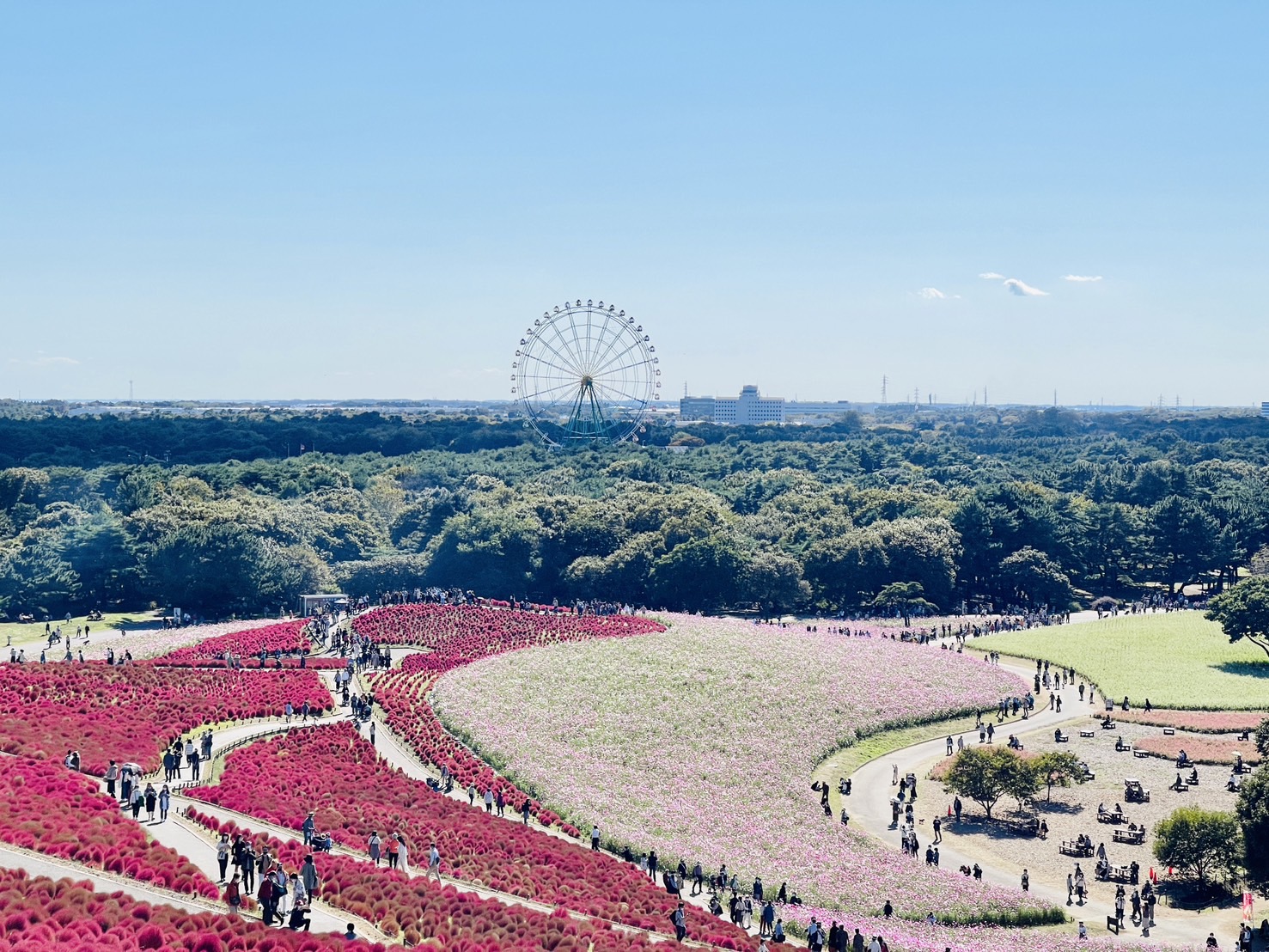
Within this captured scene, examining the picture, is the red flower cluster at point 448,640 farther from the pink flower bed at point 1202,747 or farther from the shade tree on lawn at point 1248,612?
the shade tree on lawn at point 1248,612

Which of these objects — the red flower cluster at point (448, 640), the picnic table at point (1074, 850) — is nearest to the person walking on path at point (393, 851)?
the red flower cluster at point (448, 640)

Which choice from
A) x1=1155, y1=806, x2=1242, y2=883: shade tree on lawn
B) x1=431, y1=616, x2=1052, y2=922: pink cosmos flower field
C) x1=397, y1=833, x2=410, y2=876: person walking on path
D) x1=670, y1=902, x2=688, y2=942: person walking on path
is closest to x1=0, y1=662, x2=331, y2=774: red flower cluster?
x1=431, y1=616, x2=1052, y2=922: pink cosmos flower field

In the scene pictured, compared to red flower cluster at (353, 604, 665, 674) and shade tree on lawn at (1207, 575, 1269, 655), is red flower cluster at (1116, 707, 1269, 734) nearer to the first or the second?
shade tree on lawn at (1207, 575, 1269, 655)

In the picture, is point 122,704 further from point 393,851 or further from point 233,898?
point 233,898

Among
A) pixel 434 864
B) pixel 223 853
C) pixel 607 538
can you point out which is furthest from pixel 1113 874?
pixel 607 538

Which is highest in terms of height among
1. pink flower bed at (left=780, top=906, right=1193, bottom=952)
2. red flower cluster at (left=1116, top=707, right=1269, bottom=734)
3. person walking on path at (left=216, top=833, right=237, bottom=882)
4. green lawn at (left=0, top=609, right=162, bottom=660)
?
person walking on path at (left=216, top=833, right=237, bottom=882)

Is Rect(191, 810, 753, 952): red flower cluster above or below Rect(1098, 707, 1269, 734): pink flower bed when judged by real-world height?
above
